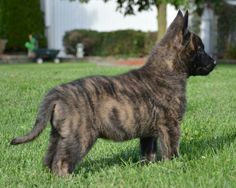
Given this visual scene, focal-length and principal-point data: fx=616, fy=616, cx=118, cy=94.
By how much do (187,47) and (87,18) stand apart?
29.1 meters

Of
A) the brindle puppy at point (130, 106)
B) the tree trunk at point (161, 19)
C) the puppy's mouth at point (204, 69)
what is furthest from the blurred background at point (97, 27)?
the brindle puppy at point (130, 106)

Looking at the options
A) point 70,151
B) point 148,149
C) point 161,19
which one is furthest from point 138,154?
point 161,19

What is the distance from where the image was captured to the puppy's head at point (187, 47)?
586 centimetres

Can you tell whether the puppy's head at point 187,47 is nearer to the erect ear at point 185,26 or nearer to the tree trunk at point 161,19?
the erect ear at point 185,26

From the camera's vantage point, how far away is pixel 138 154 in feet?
21.2

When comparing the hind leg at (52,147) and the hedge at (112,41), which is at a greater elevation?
the hind leg at (52,147)


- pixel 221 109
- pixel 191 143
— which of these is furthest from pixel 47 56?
pixel 191 143

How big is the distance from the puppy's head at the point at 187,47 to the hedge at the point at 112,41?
2557 cm

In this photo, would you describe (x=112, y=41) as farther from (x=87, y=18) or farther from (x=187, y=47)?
(x=187, y=47)

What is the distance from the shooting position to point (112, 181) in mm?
5133

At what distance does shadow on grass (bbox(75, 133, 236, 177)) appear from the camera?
5.84 metres

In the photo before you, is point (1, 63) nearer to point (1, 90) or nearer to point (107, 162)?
point (1, 90)

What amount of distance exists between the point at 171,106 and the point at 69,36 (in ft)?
89.4

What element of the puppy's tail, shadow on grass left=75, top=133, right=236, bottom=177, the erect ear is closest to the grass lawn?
shadow on grass left=75, top=133, right=236, bottom=177
